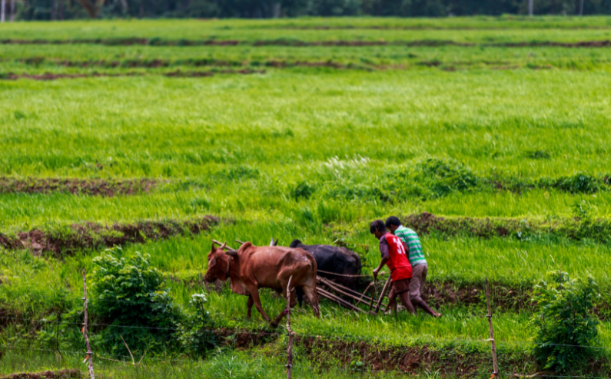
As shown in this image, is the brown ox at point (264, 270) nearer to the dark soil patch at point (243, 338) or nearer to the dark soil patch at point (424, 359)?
the dark soil patch at point (243, 338)

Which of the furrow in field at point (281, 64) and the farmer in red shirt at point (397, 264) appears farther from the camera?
the furrow in field at point (281, 64)

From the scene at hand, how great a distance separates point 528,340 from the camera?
7059 mm

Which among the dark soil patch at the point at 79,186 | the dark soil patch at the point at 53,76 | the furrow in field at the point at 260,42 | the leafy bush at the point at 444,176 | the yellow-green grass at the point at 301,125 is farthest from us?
the furrow in field at the point at 260,42

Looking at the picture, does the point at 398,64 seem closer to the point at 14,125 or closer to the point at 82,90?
the point at 82,90

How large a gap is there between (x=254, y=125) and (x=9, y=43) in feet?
117

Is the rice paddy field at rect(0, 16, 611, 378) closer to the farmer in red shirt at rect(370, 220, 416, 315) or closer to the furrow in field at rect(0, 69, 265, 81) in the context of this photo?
the farmer in red shirt at rect(370, 220, 416, 315)

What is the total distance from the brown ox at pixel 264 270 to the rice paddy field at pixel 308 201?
40 centimetres

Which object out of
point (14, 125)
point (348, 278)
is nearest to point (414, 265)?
point (348, 278)

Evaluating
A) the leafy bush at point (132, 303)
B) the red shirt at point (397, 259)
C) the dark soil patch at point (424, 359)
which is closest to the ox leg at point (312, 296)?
the dark soil patch at point (424, 359)

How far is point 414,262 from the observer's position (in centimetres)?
787

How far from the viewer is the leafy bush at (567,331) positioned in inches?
259

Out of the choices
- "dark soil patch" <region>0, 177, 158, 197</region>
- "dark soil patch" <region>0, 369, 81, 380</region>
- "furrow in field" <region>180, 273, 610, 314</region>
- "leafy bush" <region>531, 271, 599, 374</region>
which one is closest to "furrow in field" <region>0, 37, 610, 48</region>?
"dark soil patch" <region>0, 177, 158, 197</region>

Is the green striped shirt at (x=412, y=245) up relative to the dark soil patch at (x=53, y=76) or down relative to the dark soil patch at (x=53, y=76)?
down

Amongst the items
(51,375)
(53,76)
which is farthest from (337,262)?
(53,76)
